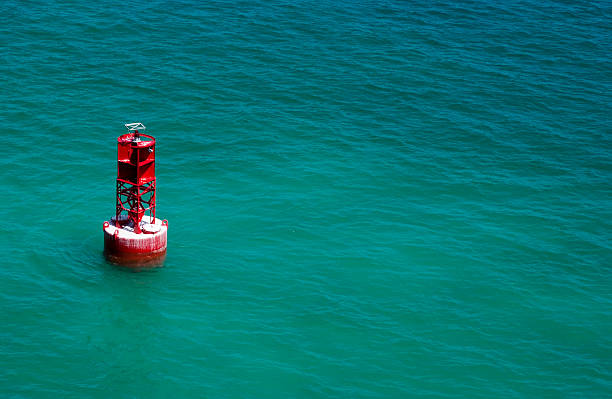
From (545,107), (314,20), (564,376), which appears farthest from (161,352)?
(314,20)

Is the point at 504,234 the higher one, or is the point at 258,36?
the point at 258,36

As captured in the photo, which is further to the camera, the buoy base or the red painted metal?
the buoy base

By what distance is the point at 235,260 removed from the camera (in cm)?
8281

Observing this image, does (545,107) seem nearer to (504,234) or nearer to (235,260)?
(504,234)

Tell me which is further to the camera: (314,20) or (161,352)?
(314,20)

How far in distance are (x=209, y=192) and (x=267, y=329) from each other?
977 inches

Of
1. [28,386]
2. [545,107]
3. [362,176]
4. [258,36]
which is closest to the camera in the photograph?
[28,386]

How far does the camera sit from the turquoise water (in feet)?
230

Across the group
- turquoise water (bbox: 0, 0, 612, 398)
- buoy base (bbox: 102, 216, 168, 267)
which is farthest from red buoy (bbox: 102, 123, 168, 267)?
Result: turquoise water (bbox: 0, 0, 612, 398)

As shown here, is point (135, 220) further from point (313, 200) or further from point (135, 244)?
point (313, 200)

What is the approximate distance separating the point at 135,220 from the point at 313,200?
2165cm

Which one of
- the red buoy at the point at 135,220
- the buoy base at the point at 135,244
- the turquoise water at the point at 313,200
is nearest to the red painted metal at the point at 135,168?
the red buoy at the point at 135,220

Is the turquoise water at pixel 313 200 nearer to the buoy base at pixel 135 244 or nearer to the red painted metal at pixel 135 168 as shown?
the buoy base at pixel 135 244

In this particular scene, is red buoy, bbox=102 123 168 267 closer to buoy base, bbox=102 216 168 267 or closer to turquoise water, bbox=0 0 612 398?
buoy base, bbox=102 216 168 267
